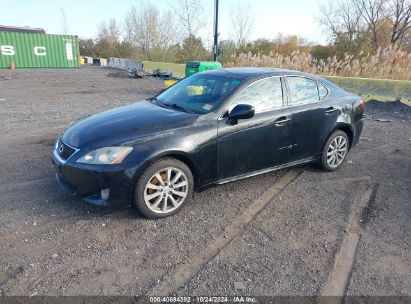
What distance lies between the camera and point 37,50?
27297 millimetres

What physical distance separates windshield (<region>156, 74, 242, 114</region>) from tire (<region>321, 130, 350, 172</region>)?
1.78 m

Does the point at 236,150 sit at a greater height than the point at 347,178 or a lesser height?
greater

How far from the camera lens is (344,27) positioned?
26.2 meters

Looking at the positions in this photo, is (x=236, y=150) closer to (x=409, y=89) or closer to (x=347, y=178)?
(x=347, y=178)

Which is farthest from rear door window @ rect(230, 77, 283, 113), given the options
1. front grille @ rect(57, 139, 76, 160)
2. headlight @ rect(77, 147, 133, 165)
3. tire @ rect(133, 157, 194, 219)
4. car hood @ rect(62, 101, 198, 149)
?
front grille @ rect(57, 139, 76, 160)

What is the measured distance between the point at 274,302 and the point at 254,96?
239 centimetres

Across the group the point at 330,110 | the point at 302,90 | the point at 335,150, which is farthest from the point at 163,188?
the point at 335,150

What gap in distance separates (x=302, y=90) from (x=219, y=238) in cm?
245

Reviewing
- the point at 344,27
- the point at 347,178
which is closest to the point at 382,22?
the point at 344,27

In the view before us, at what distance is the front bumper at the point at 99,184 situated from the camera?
3.07m

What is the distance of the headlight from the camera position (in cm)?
309

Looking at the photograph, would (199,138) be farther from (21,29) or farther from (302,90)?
(21,29)

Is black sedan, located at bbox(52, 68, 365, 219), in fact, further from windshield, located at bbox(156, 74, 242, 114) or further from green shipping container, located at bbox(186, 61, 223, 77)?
green shipping container, located at bbox(186, 61, 223, 77)

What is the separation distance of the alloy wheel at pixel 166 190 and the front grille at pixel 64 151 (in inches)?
34.9
